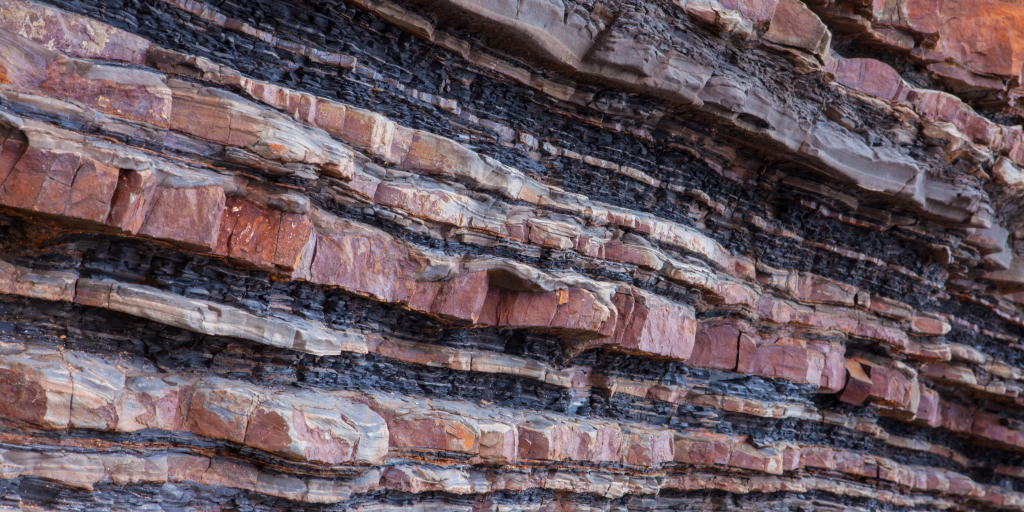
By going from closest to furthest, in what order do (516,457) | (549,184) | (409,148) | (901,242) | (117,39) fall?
(117,39) < (409,148) < (516,457) < (549,184) < (901,242)

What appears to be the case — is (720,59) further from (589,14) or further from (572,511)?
(572,511)

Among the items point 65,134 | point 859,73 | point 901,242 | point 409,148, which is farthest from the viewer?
point 901,242

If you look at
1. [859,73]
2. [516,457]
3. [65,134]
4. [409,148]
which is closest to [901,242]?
[859,73]

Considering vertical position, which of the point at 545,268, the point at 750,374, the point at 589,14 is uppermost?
the point at 589,14

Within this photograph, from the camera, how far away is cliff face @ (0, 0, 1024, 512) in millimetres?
4762

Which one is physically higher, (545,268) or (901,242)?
(901,242)

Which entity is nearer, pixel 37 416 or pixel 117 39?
pixel 37 416

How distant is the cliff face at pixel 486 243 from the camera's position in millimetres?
4762

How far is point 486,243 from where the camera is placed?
6781 mm

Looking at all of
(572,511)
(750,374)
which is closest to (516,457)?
(572,511)

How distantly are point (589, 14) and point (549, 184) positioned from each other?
1935mm

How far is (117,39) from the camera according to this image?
4.95m

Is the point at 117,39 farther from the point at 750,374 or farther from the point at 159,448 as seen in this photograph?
the point at 750,374

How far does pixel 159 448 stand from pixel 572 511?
4.66m
